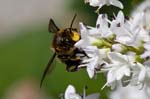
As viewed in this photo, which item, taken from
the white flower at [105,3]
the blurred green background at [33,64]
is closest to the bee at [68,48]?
the white flower at [105,3]

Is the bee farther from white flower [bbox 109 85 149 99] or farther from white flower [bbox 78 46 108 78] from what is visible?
white flower [bbox 109 85 149 99]

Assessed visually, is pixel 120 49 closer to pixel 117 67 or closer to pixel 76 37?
pixel 117 67

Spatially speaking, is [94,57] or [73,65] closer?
[94,57]

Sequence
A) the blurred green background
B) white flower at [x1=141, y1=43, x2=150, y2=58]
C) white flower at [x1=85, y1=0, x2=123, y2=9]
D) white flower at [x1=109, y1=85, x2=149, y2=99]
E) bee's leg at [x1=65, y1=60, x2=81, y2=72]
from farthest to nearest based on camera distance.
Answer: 1. the blurred green background
2. white flower at [x1=109, y1=85, x2=149, y2=99]
3. bee's leg at [x1=65, y1=60, x2=81, y2=72]
4. white flower at [x1=85, y1=0, x2=123, y2=9]
5. white flower at [x1=141, y1=43, x2=150, y2=58]

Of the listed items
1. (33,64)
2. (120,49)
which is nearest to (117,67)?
(120,49)

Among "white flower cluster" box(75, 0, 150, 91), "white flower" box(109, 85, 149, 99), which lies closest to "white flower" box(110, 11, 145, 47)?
"white flower cluster" box(75, 0, 150, 91)

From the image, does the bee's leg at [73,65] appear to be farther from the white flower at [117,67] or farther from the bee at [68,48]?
the white flower at [117,67]

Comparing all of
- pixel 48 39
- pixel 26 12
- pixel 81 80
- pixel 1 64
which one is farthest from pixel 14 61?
pixel 26 12

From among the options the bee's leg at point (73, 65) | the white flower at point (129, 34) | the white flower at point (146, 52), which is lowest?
the bee's leg at point (73, 65)
